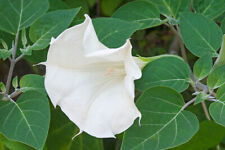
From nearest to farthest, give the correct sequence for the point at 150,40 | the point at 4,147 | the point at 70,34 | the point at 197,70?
the point at 70,34 < the point at 197,70 < the point at 4,147 < the point at 150,40

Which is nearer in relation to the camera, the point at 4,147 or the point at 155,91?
the point at 155,91

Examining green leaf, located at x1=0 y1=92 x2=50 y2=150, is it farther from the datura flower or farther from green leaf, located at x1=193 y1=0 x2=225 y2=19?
green leaf, located at x1=193 y1=0 x2=225 y2=19

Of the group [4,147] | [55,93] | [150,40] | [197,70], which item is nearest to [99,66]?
[55,93]

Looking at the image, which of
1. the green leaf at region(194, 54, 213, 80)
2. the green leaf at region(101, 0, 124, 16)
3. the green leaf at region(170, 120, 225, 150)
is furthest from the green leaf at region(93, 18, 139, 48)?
the green leaf at region(101, 0, 124, 16)

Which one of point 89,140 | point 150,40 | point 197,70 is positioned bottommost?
point 150,40

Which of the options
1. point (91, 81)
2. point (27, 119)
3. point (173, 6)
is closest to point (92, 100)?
point (91, 81)

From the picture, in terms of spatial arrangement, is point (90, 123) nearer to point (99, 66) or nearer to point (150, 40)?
point (99, 66)

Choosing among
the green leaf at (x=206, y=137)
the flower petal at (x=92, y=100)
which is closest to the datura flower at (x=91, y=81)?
the flower petal at (x=92, y=100)

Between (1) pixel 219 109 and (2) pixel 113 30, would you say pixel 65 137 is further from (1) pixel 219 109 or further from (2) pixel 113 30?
A: (1) pixel 219 109
